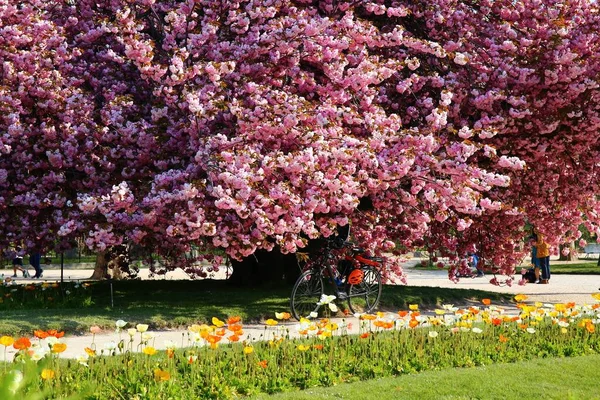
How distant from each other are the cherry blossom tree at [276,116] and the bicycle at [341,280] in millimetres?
533

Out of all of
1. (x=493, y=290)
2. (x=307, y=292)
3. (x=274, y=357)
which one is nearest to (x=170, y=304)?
(x=307, y=292)

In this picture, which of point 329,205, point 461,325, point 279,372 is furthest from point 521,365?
point 329,205

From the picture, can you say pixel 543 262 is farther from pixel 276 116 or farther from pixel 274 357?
pixel 274 357

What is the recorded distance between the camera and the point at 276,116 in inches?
451

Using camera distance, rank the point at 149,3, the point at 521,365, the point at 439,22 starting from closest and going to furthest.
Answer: the point at 521,365 < the point at 149,3 < the point at 439,22

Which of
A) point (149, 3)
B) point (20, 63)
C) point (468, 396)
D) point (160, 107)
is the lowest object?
point (468, 396)

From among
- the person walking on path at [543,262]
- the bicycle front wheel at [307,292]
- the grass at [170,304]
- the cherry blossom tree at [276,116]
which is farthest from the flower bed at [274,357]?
the person walking on path at [543,262]

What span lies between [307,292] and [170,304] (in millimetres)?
2501

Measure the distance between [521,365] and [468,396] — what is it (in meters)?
1.48

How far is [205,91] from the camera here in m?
11.4

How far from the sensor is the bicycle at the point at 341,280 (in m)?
11.8

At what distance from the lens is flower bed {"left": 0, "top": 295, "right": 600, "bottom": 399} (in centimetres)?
591

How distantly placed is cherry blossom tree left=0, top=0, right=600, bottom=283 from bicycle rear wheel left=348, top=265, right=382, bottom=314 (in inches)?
40.0

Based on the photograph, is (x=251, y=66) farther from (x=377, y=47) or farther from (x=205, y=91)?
(x=377, y=47)
